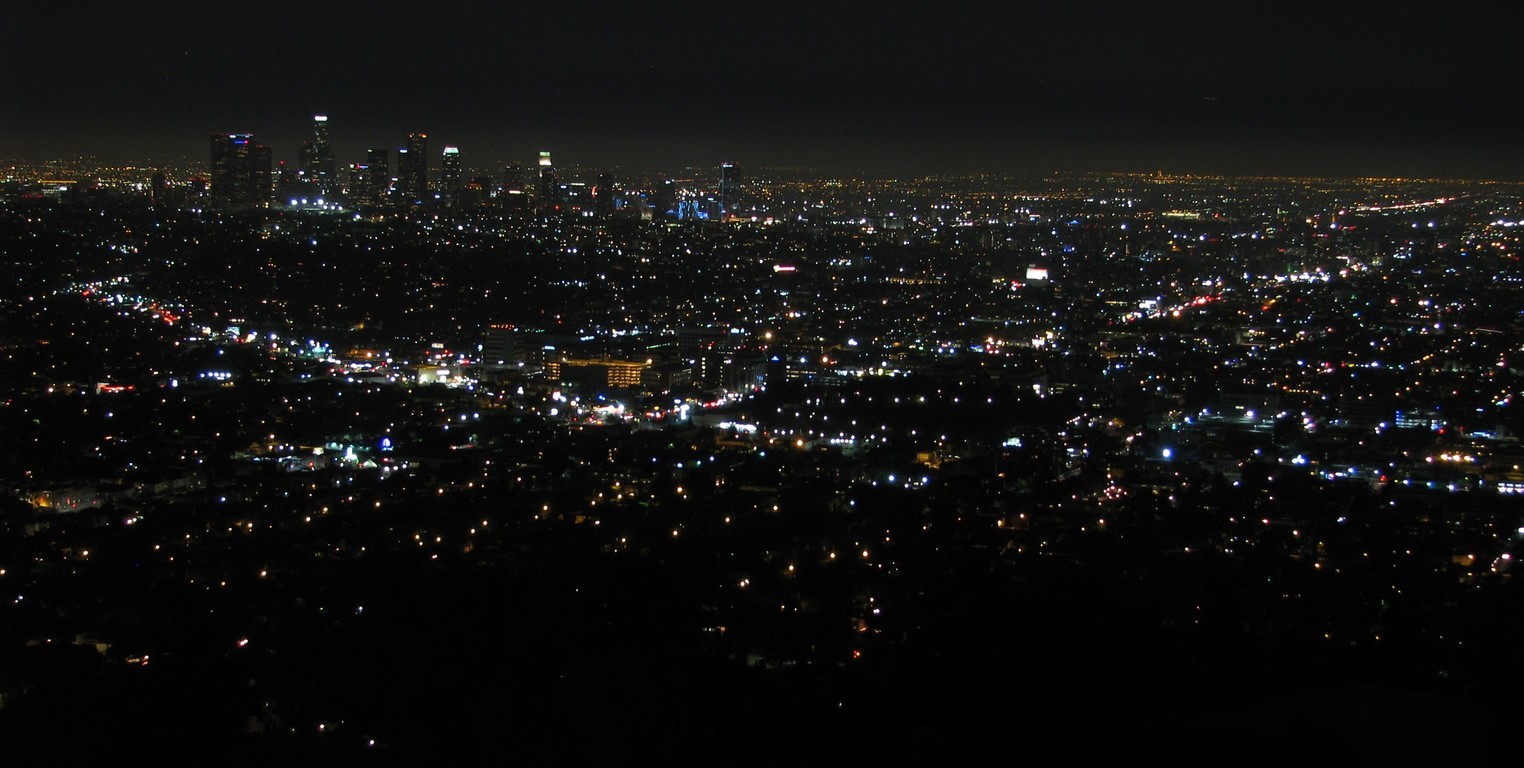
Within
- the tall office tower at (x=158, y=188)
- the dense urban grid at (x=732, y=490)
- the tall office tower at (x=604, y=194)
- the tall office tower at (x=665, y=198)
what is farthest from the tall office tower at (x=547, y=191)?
the tall office tower at (x=158, y=188)

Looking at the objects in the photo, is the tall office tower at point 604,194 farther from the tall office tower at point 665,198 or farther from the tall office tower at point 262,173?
the tall office tower at point 262,173

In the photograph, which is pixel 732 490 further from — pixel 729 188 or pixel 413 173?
pixel 729 188

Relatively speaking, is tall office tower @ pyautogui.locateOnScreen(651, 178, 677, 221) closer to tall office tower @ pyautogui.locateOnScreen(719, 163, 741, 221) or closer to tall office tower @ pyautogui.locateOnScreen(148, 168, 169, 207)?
tall office tower @ pyautogui.locateOnScreen(719, 163, 741, 221)

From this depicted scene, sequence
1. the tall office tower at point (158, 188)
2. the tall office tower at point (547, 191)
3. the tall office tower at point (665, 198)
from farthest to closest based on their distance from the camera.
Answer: the tall office tower at point (665, 198) < the tall office tower at point (547, 191) < the tall office tower at point (158, 188)

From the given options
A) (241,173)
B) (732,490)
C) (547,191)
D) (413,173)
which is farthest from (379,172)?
(732,490)

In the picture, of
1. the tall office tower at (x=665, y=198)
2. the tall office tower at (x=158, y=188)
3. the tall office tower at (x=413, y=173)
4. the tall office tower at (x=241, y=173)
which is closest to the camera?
the tall office tower at (x=158, y=188)

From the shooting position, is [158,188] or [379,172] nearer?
[158,188]
